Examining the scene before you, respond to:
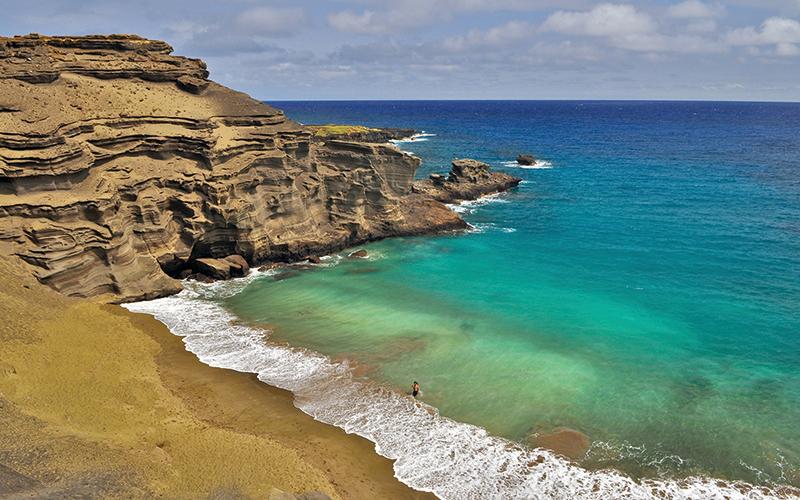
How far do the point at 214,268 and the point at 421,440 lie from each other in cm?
2666

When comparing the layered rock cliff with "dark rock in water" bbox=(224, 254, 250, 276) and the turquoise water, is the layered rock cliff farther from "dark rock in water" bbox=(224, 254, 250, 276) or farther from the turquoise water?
the turquoise water

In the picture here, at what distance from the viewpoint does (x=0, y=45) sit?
1759 inches

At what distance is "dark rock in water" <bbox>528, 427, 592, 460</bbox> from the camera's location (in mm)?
26000

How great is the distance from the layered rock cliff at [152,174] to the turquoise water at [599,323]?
531 cm

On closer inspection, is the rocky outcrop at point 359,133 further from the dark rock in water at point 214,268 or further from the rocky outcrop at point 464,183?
the dark rock in water at point 214,268

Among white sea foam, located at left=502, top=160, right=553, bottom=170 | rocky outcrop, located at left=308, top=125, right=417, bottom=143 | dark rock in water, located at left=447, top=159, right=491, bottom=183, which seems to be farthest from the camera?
rocky outcrop, located at left=308, top=125, right=417, bottom=143

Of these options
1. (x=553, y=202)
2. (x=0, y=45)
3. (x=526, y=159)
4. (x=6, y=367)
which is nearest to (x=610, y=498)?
(x=6, y=367)

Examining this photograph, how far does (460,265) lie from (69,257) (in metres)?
31.1

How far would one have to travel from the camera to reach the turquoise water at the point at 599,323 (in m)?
27.8

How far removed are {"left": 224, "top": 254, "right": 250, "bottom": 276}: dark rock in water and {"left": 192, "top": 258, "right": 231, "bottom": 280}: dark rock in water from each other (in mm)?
427

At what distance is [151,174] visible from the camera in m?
43.8

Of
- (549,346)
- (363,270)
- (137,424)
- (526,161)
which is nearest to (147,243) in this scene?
(363,270)

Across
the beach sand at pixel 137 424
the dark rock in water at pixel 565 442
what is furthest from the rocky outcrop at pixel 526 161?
the dark rock in water at pixel 565 442

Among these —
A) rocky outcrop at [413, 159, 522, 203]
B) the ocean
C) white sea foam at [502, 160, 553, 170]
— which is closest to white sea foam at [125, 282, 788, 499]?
the ocean
